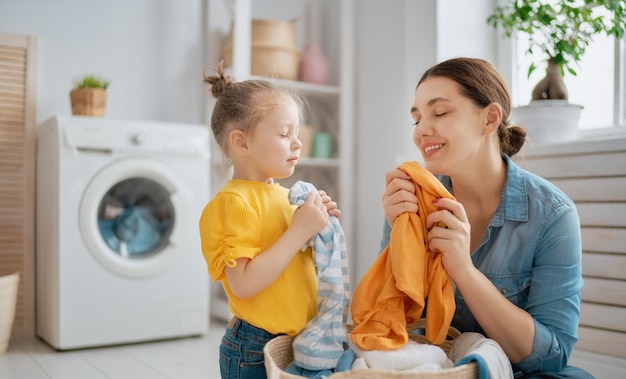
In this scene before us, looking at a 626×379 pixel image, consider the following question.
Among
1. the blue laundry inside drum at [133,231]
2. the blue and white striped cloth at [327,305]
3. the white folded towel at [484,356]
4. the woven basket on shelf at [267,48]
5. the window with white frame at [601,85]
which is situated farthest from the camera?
Answer: the woven basket on shelf at [267,48]

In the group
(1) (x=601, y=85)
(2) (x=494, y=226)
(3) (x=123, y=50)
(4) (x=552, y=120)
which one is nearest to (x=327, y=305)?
(2) (x=494, y=226)

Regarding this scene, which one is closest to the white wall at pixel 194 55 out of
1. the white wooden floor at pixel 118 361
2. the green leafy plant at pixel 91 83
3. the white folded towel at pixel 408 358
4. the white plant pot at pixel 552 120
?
the green leafy plant at pixel 91 83

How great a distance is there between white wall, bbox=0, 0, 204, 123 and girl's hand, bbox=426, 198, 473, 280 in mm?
2343

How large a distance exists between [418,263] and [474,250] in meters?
0.26

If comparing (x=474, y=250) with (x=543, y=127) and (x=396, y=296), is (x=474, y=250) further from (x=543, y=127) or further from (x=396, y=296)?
(x=543, y=127)

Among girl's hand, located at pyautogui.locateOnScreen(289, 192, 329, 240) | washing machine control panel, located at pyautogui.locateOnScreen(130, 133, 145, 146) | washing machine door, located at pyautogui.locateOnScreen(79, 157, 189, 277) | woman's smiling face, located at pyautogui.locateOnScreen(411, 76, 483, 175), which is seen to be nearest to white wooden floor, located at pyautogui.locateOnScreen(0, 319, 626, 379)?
washing machine door, located at pyautogui.locateOnScreen(79, 157, 189, 277)

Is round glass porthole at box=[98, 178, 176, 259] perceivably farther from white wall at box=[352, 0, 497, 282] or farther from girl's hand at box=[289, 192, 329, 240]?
Result: girl's hand at box=[289, 192, 329, 240]

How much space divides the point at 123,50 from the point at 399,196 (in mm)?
2376

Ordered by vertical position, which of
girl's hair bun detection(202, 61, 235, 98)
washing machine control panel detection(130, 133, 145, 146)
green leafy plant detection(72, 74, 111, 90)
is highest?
green leafy plant detection(72, 74, 111, 90)

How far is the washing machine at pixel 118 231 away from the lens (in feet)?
8.35

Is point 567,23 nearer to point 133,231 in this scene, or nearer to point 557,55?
point 557,55

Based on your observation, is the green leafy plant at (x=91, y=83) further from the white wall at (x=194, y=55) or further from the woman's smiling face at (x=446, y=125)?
the woman's smiling face at (x=446, y=125)

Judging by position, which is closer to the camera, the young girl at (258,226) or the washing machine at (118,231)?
the young girl at (258,226)

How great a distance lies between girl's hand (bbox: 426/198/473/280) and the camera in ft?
3.65
